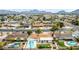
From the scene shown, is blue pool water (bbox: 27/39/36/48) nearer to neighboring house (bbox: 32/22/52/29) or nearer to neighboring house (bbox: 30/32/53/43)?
neighboring house (bbox: 30/32/53/43)

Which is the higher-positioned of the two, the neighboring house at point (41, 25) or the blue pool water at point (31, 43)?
the neighboring house at point (41, 25)

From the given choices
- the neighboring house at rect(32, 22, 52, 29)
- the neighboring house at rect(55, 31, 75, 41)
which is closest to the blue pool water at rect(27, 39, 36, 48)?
the neighboring house at rect(32, 22, 52, 29)

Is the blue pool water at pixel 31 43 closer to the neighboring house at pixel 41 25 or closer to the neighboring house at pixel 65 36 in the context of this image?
the neighboring house at pixel 41 25

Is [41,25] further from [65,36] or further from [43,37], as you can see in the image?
[65,36]

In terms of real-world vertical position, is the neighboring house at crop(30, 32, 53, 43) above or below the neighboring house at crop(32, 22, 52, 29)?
below

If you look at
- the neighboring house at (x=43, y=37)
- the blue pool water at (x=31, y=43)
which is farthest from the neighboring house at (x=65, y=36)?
the blue pool water at (x=31, y=43)
